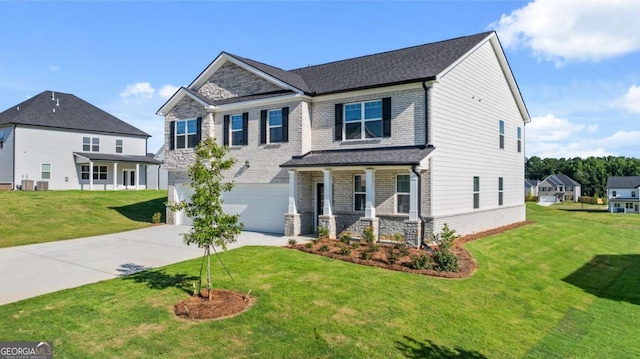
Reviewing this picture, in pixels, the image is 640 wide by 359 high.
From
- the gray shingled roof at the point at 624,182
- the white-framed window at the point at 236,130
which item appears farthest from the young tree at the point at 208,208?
the gray shingled roof at the point at 624,182

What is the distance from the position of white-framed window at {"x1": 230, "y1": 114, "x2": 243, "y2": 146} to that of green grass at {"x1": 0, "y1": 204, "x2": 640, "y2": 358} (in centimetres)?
857

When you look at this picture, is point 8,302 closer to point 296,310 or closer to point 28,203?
point 296,310

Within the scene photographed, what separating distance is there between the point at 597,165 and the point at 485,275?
124 m

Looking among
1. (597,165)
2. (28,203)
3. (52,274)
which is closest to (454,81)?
(52,274)

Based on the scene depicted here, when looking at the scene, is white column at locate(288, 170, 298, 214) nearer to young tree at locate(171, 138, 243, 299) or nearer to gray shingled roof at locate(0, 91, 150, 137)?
young tree at locate(171, 138, 243, 299)

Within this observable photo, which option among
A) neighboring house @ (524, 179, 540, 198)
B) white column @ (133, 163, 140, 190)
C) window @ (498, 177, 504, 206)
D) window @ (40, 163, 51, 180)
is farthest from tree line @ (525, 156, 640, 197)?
window @ (40, 163, 51, 180)

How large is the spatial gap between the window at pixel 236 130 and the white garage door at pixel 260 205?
230 centimetres

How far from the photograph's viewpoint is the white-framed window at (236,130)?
2064 centimetres

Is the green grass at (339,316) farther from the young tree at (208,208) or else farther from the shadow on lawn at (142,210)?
the shadow on lawn at (142,210)

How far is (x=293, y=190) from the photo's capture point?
59.2ft

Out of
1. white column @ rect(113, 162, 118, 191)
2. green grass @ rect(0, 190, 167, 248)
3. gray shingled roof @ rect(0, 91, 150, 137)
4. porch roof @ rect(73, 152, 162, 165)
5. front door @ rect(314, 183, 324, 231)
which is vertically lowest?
green grass @ rect(0, 190, 167, 248)

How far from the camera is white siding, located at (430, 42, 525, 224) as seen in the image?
53.5 feet

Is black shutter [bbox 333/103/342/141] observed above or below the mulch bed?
Answer: above

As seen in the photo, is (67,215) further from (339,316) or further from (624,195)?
(624,195)
